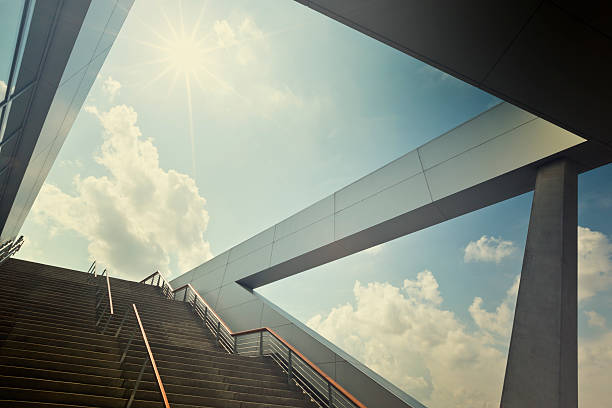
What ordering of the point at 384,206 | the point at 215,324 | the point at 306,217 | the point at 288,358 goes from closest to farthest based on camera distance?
the point at 288,358 → the point at 384,206 → the point at 215,324 → the point at 306,217

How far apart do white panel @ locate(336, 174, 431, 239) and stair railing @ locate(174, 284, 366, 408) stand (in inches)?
126

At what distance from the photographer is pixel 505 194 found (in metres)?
5.94

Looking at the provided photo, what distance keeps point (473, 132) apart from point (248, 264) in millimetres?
8326

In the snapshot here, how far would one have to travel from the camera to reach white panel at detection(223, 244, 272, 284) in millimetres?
10663

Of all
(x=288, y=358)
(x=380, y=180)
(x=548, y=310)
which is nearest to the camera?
(x=548, y=310)

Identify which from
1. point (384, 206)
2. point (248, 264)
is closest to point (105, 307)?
point (248, 264)

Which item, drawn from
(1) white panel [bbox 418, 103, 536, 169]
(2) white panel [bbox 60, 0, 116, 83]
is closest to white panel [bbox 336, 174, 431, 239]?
(1) white panel [bbox 418, 103, 536, 169]

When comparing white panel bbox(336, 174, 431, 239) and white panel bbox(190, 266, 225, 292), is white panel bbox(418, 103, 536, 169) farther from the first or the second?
white panel bbox(190, 266, 225, 292)

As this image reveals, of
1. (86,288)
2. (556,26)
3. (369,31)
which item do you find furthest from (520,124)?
(86,288)

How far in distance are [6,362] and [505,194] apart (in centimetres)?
853

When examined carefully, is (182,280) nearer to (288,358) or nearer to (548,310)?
(288,358)

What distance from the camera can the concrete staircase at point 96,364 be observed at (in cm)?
402

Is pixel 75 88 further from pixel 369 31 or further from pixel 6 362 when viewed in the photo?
pixel 369 31

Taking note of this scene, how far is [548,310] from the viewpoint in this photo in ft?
12.8
